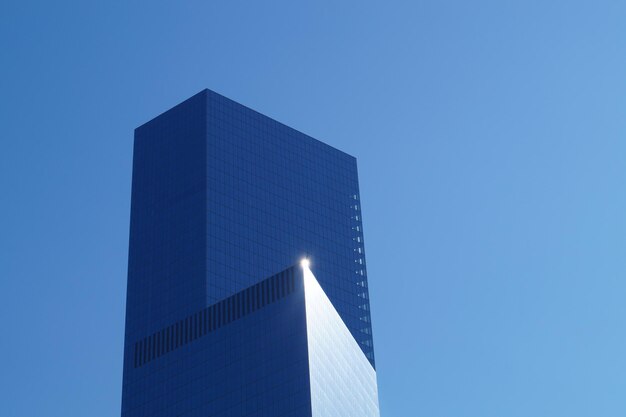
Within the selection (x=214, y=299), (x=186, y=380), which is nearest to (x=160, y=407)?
(x=186, y=380)

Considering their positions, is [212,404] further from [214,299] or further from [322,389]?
[214,299]

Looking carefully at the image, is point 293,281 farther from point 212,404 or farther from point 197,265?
point 197,265

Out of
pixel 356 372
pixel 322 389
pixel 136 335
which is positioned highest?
pixel 136 335

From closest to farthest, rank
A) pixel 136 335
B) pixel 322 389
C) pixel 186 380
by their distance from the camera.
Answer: pixel 322 389, pixel 186 380, pixel 136 335

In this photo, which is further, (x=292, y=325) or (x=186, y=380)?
(x=186, y=380)

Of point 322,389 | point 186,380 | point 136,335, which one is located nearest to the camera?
point 322,389

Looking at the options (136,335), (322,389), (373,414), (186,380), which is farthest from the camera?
(136,335)

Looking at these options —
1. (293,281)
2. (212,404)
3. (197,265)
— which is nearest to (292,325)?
(293,281)

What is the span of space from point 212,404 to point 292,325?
16.7m

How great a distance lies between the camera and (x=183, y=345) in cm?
17638

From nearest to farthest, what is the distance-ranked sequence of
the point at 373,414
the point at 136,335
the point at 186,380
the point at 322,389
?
1. the point at 322,389
2. the point at 186,380
3. the point at 373,414
4. the point at 136,335

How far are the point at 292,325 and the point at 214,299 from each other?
38119mm

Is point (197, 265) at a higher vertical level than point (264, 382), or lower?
higher

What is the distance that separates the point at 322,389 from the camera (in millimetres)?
154250
